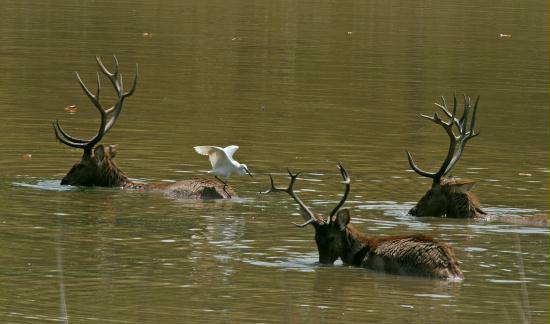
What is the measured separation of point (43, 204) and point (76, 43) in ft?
66.6

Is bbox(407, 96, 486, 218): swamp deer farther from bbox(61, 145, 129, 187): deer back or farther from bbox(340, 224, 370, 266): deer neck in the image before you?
bbox(61, 145, 129, 187): deer back

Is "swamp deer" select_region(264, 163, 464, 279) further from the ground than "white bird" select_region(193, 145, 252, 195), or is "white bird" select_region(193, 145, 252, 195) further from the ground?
"white bird" select_region(193, 145, 252, 195)

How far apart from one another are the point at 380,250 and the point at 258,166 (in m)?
6.22

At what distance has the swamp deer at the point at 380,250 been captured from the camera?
1298cm

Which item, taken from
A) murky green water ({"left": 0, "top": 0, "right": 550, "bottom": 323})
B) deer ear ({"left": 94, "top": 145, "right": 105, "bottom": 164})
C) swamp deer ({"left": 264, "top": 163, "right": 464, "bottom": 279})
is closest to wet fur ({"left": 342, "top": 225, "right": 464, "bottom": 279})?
swamp deer ({"left": 264, "top": 163, "right": 464, "bottom": 279})

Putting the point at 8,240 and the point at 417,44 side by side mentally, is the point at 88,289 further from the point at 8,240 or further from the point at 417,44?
the point at 417,44

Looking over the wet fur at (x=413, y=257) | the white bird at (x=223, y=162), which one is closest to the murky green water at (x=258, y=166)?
the wet fur at (x=413, y=257)

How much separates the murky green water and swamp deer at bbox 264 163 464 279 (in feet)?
0.46

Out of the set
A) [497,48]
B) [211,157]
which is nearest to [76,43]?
[497,48]

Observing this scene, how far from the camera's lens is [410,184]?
744 inches

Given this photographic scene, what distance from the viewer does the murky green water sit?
12211 millimetres

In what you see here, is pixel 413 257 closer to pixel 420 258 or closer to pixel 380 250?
pixel 420 258

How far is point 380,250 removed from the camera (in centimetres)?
1341

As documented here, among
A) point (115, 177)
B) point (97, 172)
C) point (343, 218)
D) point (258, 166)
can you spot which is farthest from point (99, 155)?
point (343, 218)
